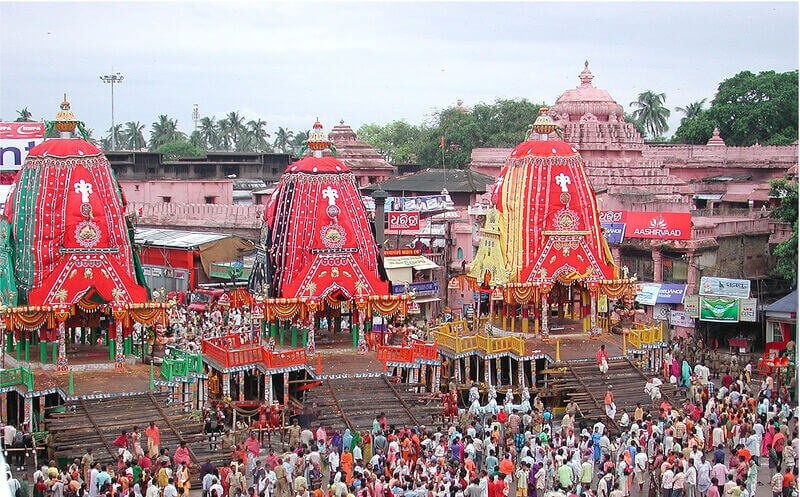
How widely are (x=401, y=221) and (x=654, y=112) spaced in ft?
130

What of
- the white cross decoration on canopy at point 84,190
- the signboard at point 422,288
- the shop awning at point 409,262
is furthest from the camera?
the shop awning at point 409,262

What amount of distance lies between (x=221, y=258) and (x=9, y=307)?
1936 cm

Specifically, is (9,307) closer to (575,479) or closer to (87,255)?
(87,255)

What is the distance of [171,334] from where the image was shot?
36.4 m

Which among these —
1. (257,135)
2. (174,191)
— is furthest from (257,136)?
(174,191)

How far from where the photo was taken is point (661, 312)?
39344mm

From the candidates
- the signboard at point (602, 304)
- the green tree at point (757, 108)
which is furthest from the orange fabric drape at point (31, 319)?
the green tree at point (757, 108)

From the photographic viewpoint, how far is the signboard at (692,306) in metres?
37.8

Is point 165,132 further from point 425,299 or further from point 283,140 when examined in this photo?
point 425,299

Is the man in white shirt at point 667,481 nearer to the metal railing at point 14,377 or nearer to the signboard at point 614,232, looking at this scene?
the metal railing at point 14,377

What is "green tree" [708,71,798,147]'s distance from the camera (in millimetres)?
58938

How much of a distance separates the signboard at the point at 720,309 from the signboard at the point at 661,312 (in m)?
1.59

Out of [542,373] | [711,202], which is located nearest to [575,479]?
[542,373]

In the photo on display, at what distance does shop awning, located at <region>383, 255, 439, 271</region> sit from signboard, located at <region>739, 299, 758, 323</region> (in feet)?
33.3
